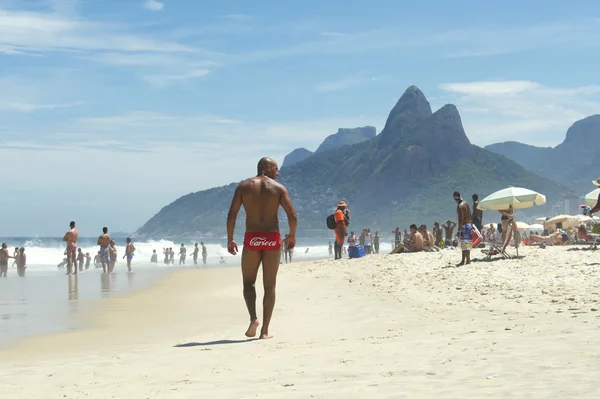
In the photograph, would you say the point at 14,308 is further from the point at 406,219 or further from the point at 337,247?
the point at 406,219

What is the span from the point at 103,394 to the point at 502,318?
5.39 m

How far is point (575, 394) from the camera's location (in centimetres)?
416

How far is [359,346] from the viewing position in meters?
6.55

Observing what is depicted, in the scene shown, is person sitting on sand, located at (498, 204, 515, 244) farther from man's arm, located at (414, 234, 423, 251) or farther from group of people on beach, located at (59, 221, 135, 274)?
group of people on beach, located at (59, 221, 135, 274)

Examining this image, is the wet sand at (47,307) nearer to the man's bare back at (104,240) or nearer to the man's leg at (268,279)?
the man's leg at (268,279)

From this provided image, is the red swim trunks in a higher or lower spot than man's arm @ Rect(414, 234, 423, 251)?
higher

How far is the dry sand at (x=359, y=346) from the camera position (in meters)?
4.77

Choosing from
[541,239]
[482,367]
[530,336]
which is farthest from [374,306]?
[541,239]

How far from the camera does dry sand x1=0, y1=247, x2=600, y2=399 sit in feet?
15.6

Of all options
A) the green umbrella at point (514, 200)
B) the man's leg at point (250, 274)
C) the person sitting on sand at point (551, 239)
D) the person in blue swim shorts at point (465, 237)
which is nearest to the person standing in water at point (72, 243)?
the person in blue swim shorts at point (465, 237)

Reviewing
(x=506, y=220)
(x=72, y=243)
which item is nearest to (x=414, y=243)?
(x=506, y=220)

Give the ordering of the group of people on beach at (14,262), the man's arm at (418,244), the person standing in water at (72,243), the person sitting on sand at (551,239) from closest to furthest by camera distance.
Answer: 1. the man's arm at (418,244)
2. the person standing in water at (72,243)
3. the person sitting on sand at (551,239)
4. the group of people on beach at (14,262)

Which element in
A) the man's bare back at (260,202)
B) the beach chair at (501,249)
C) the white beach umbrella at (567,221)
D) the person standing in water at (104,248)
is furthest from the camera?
the white beach umbrella at (567,221)

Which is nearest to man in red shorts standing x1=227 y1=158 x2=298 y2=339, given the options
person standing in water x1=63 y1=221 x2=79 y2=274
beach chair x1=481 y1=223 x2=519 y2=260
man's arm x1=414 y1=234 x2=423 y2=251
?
beach chair x1=481 y1=223 x2=519 y2=260
